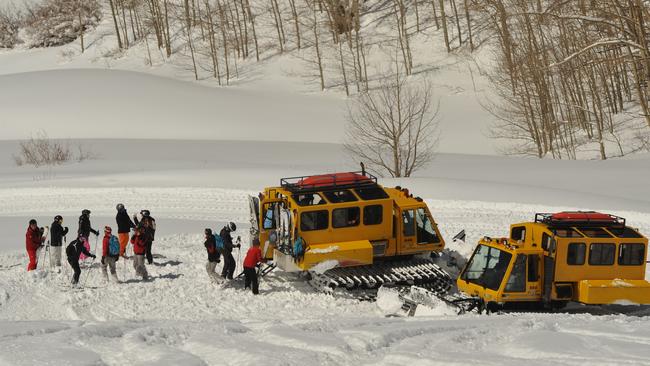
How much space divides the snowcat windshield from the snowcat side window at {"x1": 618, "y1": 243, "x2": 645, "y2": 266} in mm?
2083

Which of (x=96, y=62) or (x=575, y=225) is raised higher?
(x=96, y=62)

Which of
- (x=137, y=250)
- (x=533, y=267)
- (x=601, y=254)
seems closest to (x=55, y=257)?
(x=137, y=250)

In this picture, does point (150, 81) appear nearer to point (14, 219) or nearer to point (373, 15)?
point (373, 15)

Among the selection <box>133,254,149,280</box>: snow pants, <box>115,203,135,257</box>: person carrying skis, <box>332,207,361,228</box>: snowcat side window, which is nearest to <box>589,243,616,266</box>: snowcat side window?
<box>332,207,361,228</box>: snowcat side window

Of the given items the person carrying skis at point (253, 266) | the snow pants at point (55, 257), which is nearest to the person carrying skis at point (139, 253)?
the snow pants at point (55, 257)

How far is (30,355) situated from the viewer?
33.7 feet

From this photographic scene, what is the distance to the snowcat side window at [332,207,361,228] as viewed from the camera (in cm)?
1716

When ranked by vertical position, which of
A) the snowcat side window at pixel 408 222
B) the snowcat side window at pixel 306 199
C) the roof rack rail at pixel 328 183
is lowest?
the snowcat side window at pixel 408 222

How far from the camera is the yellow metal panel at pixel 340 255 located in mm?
16609

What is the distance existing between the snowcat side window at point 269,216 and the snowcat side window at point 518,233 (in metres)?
5.46

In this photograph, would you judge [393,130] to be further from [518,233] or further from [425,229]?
[518,233]

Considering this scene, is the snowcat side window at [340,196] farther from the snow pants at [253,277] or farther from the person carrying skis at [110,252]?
the person carrying skis at [110,252]

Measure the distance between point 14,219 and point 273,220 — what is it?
1154 centimetres

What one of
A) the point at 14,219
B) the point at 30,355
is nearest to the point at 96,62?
the point at 14,219
